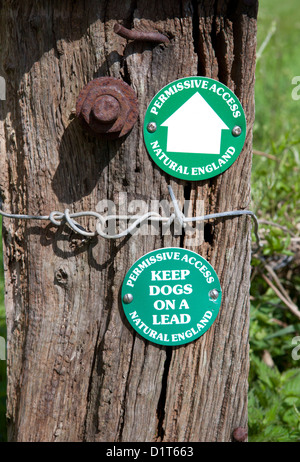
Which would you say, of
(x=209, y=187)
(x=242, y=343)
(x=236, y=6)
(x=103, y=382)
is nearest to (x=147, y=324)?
(x=103, y=382)

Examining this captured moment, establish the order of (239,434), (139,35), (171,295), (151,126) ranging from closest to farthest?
(139,35) → (151,126) → (171,295) → (239,434)

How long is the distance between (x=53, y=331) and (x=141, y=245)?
1.50 feet

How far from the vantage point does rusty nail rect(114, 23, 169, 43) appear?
137cm

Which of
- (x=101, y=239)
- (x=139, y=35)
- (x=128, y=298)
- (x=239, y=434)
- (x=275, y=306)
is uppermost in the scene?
(x=139, y=35)

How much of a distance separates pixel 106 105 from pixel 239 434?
1348 millimetres

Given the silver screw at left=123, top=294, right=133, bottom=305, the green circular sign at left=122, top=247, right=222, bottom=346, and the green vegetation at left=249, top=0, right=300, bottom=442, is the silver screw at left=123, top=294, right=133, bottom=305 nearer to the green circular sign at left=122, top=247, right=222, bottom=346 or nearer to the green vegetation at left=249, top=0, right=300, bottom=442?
the green circular sign at left=122, top=247, right=222, bottom=346

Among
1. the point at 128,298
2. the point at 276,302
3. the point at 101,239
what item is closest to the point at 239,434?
the point at 128,298

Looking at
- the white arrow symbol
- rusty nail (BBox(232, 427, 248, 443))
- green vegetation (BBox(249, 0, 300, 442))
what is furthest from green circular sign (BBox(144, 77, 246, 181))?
green vegetation (BBox(249, 0, 300, 442))

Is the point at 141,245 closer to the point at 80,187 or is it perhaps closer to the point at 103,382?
the point at 80,187

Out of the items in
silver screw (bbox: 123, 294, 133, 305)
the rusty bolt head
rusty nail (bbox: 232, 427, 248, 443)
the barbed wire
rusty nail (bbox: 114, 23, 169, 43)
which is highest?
rusty nail (bbox: 114, 23, 169, 43)

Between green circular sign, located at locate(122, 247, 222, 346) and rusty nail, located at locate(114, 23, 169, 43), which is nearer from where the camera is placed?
rusty nail, located at locate(114, 23, 169, 43)

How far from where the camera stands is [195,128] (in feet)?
5.10

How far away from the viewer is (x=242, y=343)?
5.77 feet

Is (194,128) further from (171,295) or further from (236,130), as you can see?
(171,295)
